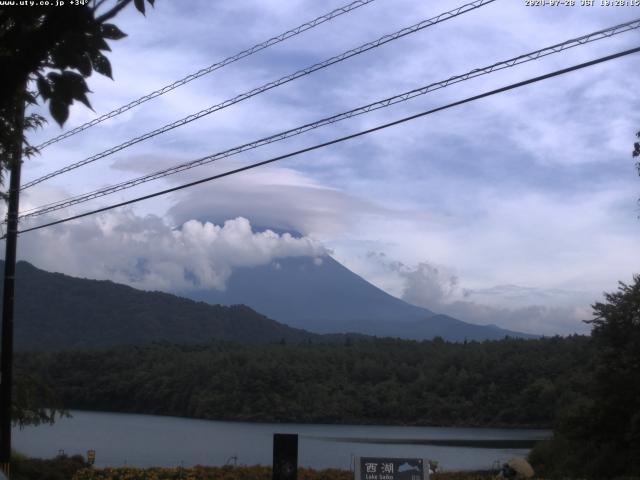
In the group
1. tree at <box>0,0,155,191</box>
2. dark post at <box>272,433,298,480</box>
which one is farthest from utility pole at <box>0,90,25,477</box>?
tree at <box>0,0,155,191</box>

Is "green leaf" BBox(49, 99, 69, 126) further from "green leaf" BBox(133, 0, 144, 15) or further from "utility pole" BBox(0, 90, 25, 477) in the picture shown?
"utility pole" BBox(0, 90, 25, 477)

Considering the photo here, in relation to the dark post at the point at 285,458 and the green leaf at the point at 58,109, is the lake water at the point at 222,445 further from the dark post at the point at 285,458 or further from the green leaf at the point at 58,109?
the green leaf at the point at 58,109

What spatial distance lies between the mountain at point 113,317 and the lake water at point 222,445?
74876 mm

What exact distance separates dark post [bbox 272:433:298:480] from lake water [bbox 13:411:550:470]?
1159 cm

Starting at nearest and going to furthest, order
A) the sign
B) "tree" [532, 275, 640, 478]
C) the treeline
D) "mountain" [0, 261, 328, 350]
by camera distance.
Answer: the sign, "tree" [532, 275, 640, 478], the treeline, "mountain" [0, 261, 328, 350]

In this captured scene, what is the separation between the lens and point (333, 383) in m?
74.6

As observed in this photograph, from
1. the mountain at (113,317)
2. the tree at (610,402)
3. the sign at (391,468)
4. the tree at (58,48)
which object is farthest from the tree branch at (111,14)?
the mountain at (113,317)

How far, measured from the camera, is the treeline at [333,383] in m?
66.5

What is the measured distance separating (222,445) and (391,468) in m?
30.7

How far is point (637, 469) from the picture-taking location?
78.5ft

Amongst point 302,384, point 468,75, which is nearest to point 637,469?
point 468,75

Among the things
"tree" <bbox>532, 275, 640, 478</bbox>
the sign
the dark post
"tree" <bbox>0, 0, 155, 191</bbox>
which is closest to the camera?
"tree" <bbox>0, 0, 155, 191</bbox>

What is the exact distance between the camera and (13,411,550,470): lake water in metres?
32.3

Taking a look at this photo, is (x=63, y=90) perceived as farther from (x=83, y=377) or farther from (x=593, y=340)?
(x=83, y=377)
